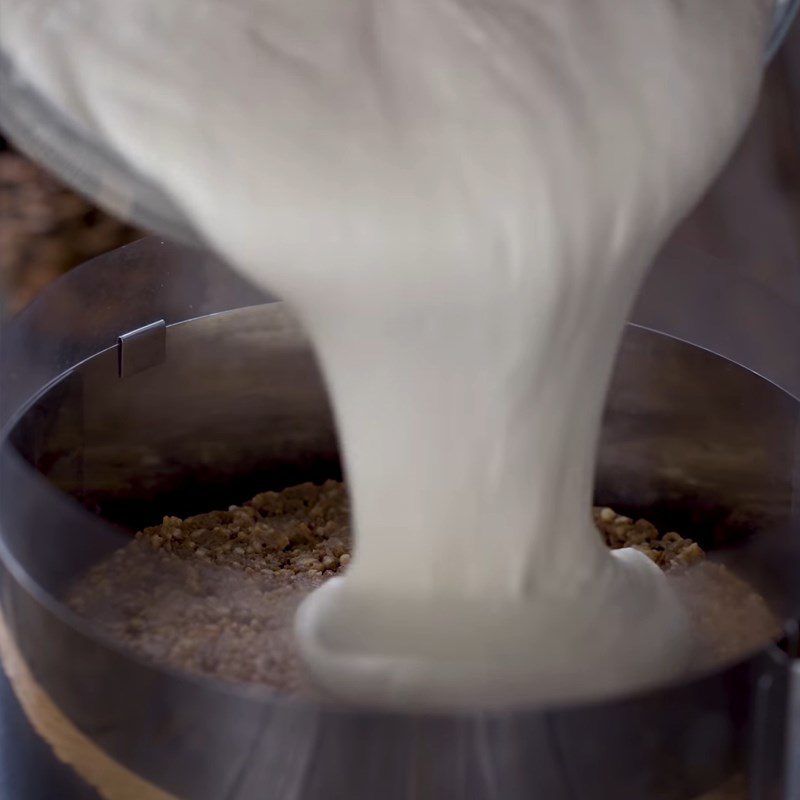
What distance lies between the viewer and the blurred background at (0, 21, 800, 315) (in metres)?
1.22

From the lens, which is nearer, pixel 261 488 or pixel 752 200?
pixel 261 488

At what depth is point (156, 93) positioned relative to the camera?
2.03ft

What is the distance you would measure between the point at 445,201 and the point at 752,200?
793 millimetres

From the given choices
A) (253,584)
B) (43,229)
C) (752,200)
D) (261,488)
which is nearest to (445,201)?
(253,584)

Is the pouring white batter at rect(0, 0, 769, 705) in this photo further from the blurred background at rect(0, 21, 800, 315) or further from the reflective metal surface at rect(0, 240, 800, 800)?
the blurred background at rect(0, 21, 800, 315)

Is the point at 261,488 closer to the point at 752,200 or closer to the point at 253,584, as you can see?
the point at 253,584

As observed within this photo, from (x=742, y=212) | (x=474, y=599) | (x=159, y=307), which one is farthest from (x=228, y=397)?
(x=742, y=212)

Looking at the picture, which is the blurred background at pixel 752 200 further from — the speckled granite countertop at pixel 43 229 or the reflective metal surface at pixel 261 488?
the reflective metal surface at pixel 261 488

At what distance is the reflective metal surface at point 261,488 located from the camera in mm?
608

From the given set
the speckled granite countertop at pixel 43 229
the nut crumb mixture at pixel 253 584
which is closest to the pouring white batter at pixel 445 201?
the nut crumb mixture at pixel 253 584

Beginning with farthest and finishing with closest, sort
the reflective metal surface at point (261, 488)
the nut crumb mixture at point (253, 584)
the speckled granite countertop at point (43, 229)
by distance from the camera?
the speckled granite countertop at point (43, 229), the nut crumb mixture at point (253, 584), the reflective metal surface at point (261, 488)

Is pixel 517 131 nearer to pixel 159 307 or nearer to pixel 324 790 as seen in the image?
pixel 324 790

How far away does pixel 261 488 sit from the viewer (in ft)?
3.58

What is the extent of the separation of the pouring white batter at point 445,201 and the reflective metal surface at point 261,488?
11 cm
